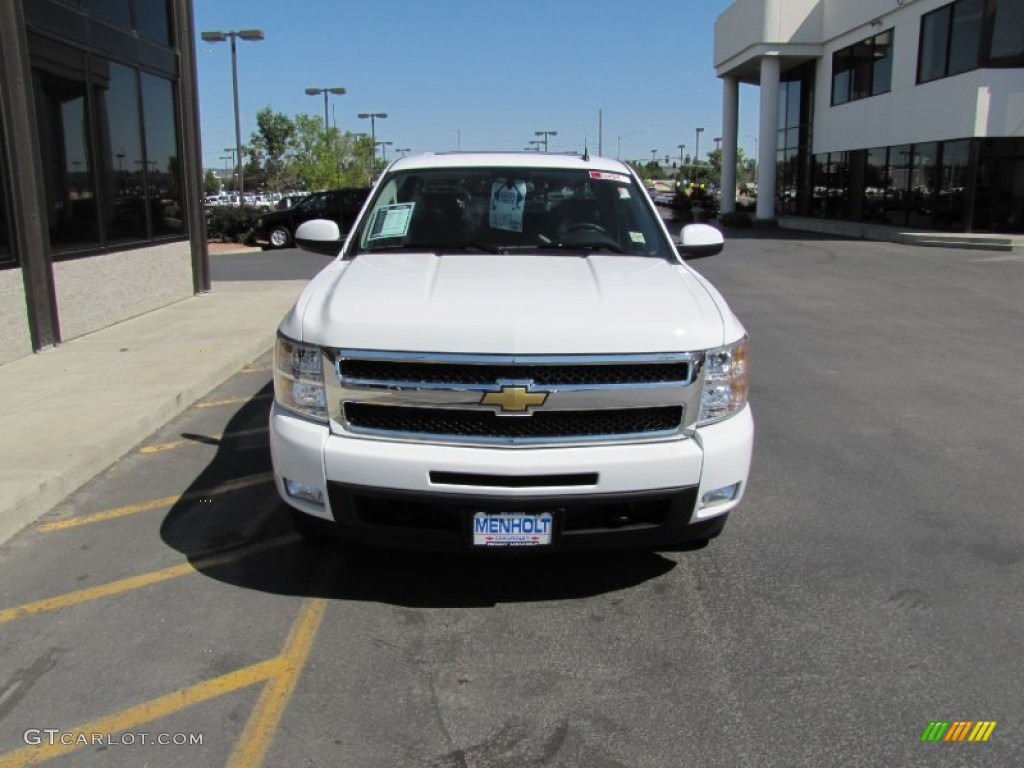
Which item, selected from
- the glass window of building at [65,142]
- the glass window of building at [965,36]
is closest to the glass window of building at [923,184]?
the glass window of building at [965,36]

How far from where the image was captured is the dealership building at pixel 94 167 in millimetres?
8172

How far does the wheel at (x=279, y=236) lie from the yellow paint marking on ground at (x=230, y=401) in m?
18.4

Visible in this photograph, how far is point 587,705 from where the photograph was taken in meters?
2.99

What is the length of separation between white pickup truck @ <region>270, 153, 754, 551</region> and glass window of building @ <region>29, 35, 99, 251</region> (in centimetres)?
676

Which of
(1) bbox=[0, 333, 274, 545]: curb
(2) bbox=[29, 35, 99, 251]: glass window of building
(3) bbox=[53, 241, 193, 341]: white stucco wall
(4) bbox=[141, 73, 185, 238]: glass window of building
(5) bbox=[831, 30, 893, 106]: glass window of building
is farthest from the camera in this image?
(5) bbox=[831, 30, 893, 106]: glass window of building

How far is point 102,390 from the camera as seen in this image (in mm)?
6898

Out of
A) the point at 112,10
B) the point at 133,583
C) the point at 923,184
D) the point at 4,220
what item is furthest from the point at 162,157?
the point at 923,184

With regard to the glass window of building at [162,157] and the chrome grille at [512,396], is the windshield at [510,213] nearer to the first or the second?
the chrome grille at [512,396]

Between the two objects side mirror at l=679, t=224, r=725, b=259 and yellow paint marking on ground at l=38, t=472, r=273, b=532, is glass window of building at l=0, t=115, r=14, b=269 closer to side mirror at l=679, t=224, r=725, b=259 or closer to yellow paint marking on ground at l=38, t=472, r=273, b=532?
yellow paint marking on ground at l=38, t=472, r=273, b=532

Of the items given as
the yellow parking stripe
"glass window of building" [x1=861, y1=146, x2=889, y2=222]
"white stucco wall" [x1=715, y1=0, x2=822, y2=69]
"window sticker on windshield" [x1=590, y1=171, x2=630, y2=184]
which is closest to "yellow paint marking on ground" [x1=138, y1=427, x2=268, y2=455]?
the yellow parking stripe

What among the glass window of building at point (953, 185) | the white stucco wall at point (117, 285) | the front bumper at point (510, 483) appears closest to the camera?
the front bumper at point (510, 483)

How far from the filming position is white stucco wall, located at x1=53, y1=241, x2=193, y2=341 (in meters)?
9.16

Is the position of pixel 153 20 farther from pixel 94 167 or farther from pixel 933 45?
pixel 933 45

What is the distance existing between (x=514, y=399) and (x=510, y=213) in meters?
1.89
